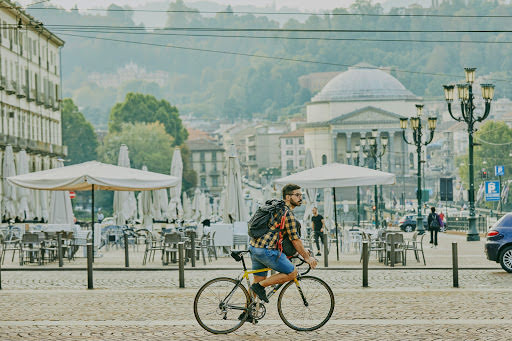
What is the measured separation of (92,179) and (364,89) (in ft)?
511

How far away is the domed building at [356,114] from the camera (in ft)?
555

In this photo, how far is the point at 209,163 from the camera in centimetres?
18725

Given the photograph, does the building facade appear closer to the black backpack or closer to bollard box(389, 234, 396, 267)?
bollard box(389, 234, 396, 267)

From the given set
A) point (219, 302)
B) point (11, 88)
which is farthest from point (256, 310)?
point (11, 88)

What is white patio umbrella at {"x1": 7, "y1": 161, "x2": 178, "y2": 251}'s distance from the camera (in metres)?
24.2

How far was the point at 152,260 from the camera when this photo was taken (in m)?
28.3

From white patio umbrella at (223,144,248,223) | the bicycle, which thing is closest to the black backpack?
the bicycle

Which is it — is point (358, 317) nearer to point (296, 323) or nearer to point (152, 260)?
point (296, 323)

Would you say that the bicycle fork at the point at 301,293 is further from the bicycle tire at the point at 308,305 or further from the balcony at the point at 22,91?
the balcony at the point at 22,91

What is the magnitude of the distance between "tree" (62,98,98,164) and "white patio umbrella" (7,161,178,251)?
9373cm

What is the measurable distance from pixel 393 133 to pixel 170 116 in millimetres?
49731

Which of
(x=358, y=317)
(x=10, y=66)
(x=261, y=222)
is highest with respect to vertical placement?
(x=10, y=66)

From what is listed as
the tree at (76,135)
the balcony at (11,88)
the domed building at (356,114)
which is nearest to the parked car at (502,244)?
the balcony at (11,88)

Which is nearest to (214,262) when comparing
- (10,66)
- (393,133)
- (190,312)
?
(190,312)
